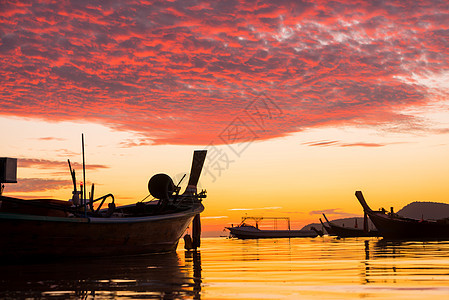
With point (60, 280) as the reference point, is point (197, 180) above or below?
above

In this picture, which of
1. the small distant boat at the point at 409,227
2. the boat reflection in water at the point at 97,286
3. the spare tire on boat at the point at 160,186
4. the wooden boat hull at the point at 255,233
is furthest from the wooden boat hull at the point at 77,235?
the wooden boat hull at the point at 255,233

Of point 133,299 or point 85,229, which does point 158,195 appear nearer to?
point 85,229

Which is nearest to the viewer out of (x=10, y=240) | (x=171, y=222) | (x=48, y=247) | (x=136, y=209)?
(x=10, y=240)

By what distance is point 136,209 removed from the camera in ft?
106

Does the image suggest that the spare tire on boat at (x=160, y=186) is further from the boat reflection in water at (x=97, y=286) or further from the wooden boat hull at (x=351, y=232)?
the wooden boat hull at (x=351, y=232)

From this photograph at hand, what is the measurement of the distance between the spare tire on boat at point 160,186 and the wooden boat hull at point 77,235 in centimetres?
246

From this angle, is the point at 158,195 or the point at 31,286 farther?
the point at 158,195

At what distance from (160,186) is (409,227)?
50.0 meters

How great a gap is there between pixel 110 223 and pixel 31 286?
11.2m

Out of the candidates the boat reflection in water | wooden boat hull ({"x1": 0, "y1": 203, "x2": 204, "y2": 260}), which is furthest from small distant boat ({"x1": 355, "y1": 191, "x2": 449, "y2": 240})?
the boat reflection in water

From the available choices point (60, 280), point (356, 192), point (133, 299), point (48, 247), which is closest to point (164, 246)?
point (48, 247)

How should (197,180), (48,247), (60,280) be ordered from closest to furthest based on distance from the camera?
(60,280)
(48,247)
(197,180)

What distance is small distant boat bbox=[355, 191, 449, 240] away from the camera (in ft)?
221

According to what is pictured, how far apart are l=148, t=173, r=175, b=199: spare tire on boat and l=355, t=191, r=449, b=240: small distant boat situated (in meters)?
48.3
